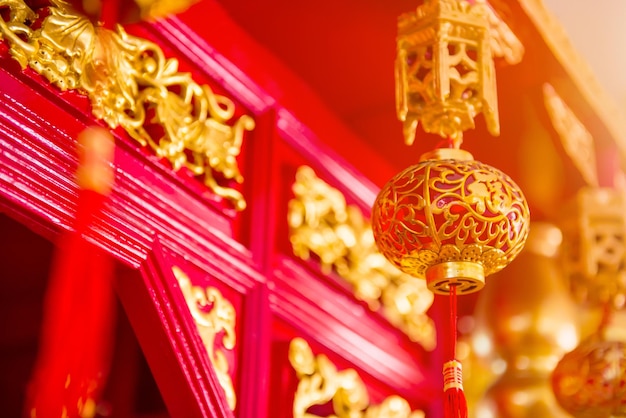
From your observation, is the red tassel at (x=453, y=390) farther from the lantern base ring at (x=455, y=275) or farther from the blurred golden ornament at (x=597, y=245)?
the blurred golden ornament at (x=597, y=245)

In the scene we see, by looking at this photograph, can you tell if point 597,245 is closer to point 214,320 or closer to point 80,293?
point 214,320

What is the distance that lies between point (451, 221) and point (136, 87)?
27.7 inches

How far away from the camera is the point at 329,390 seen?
225 centimetres

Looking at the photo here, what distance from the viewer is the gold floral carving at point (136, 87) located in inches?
65.9

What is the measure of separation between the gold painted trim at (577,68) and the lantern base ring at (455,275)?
767 millimetres

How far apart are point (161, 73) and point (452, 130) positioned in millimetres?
584

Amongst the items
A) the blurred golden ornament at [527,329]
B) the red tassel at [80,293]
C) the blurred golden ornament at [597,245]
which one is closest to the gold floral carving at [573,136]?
the blurred golden ornament at [597,245]

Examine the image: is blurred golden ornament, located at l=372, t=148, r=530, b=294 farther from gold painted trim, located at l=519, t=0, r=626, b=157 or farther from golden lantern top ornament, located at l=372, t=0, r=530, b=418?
gold painted trim, located at l=519, t=0, r=626, b=157

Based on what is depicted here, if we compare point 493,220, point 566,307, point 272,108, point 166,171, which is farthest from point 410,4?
point 566,307

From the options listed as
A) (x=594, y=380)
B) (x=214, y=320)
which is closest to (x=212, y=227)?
(x=214, y=320)

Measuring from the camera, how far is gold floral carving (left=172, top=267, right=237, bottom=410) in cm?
192

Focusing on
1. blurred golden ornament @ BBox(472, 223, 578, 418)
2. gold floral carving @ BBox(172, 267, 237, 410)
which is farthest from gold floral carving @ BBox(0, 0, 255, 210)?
blurred golden ornament @ BBox(472, 223, 578, 418)

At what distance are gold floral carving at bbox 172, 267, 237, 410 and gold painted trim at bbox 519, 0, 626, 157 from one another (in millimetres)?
859

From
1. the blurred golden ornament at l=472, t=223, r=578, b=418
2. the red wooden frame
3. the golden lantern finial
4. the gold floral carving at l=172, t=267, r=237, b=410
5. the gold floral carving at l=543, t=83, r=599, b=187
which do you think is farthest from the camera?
the blurred golden ornament at l=472, t=223, r=578, b=418
